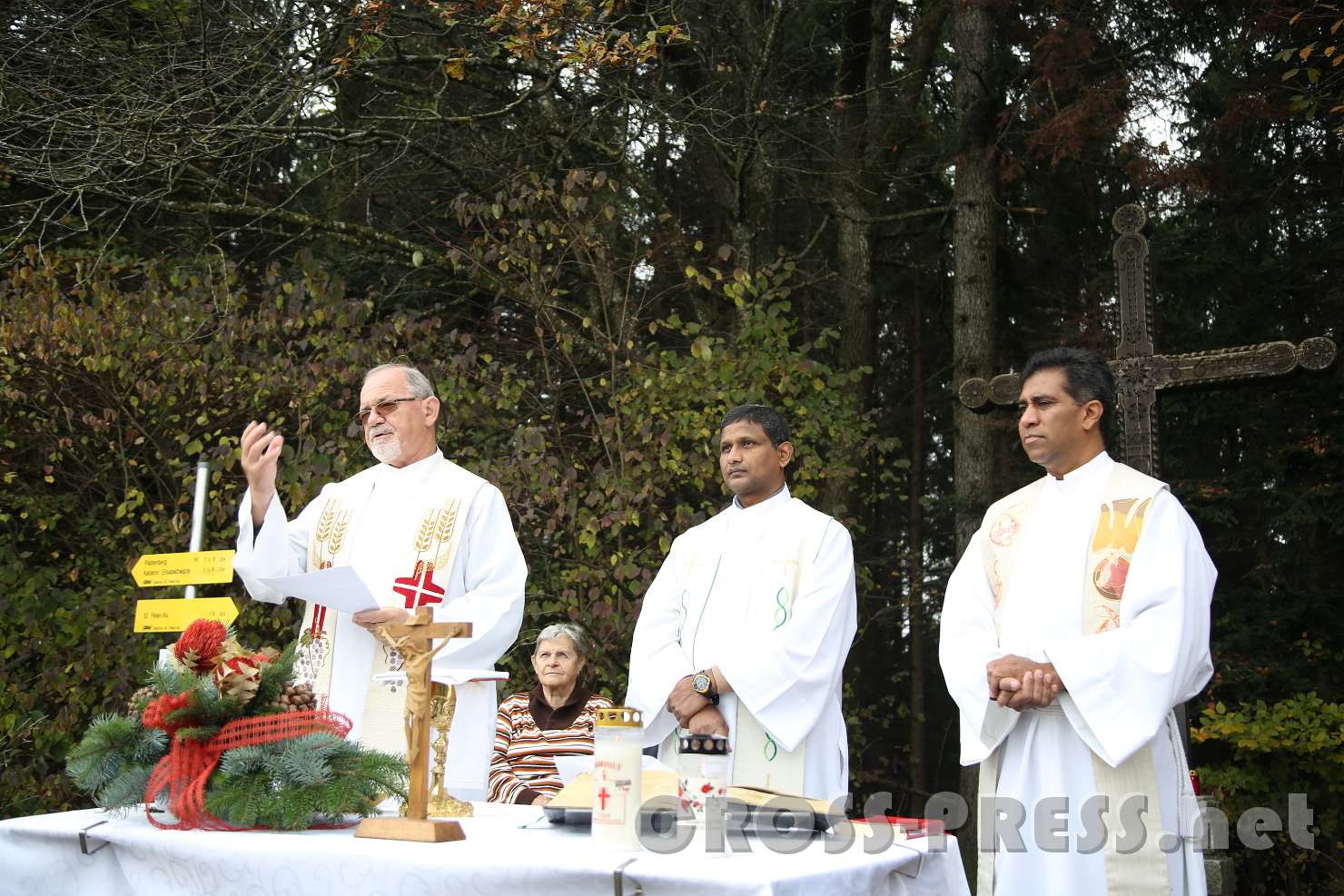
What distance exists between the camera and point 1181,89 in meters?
9.48

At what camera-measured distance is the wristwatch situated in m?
4.42

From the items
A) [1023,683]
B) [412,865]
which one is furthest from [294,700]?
[1023,683]

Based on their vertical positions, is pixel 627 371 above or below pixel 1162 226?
below

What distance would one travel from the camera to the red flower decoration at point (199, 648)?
10.2ft

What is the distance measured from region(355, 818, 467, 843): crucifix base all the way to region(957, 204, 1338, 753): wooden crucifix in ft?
11.5

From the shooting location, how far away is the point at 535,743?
17.1 ft

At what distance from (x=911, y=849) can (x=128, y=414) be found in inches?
Result: 255

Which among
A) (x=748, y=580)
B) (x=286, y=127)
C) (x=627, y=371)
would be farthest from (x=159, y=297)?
(x=748, y=580)

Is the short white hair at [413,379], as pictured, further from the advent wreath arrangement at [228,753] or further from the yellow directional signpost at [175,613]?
the advent wreath arrangement at [228,753]

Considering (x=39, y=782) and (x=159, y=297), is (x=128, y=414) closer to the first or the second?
(x=159, y=297)

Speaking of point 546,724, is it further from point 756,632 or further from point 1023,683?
point 1023,683

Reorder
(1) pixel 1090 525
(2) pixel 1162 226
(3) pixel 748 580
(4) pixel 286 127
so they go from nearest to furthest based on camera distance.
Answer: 1. (1) pixel 1090 525
2. (3) pixel 748 580
3. (4) pixel 286 127
4. (2) pixel 1162 226

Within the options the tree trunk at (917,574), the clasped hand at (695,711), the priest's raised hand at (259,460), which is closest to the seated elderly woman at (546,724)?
the clasped hand at (695,711)

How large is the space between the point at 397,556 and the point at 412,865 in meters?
2.21
